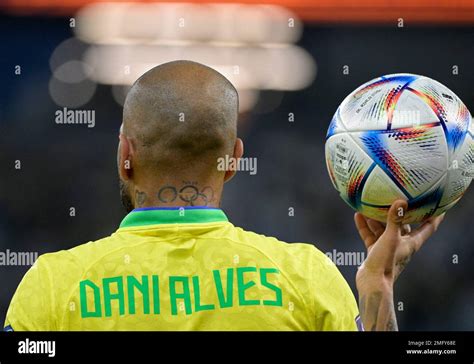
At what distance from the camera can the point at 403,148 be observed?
2.79 meters

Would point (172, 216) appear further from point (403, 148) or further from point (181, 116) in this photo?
point (403, 148)

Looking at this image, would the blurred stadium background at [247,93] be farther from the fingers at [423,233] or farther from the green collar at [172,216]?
the green collar at [172,216]

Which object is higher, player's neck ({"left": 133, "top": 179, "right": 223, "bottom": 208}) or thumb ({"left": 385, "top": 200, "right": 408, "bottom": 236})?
player's neck ({"left": 133, "top": 179, "right": 223, "bottom": 208})

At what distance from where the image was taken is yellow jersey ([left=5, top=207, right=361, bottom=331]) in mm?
2033

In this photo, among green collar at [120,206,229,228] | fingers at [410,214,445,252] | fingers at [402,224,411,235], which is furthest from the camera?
fingers at [402,224,411,235]

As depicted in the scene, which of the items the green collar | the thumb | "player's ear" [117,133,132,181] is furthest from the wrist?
"player's ear" [117,133,132,181]

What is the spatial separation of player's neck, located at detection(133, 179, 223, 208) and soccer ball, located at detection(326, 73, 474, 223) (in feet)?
2.56

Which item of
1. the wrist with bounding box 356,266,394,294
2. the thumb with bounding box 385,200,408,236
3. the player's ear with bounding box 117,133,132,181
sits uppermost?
the player's ear with bounding box 117,133,132,181

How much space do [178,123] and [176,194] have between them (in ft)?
0.63

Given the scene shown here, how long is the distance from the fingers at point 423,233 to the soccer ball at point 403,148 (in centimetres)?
3

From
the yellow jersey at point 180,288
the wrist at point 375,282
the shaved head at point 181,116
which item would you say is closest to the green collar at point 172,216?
the yellow jersey at point 180,288

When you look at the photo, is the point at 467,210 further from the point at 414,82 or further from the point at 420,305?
the point at 414,82

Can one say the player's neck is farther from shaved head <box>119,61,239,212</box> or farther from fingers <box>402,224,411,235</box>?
fingers <box>402,224,411,235</box>
